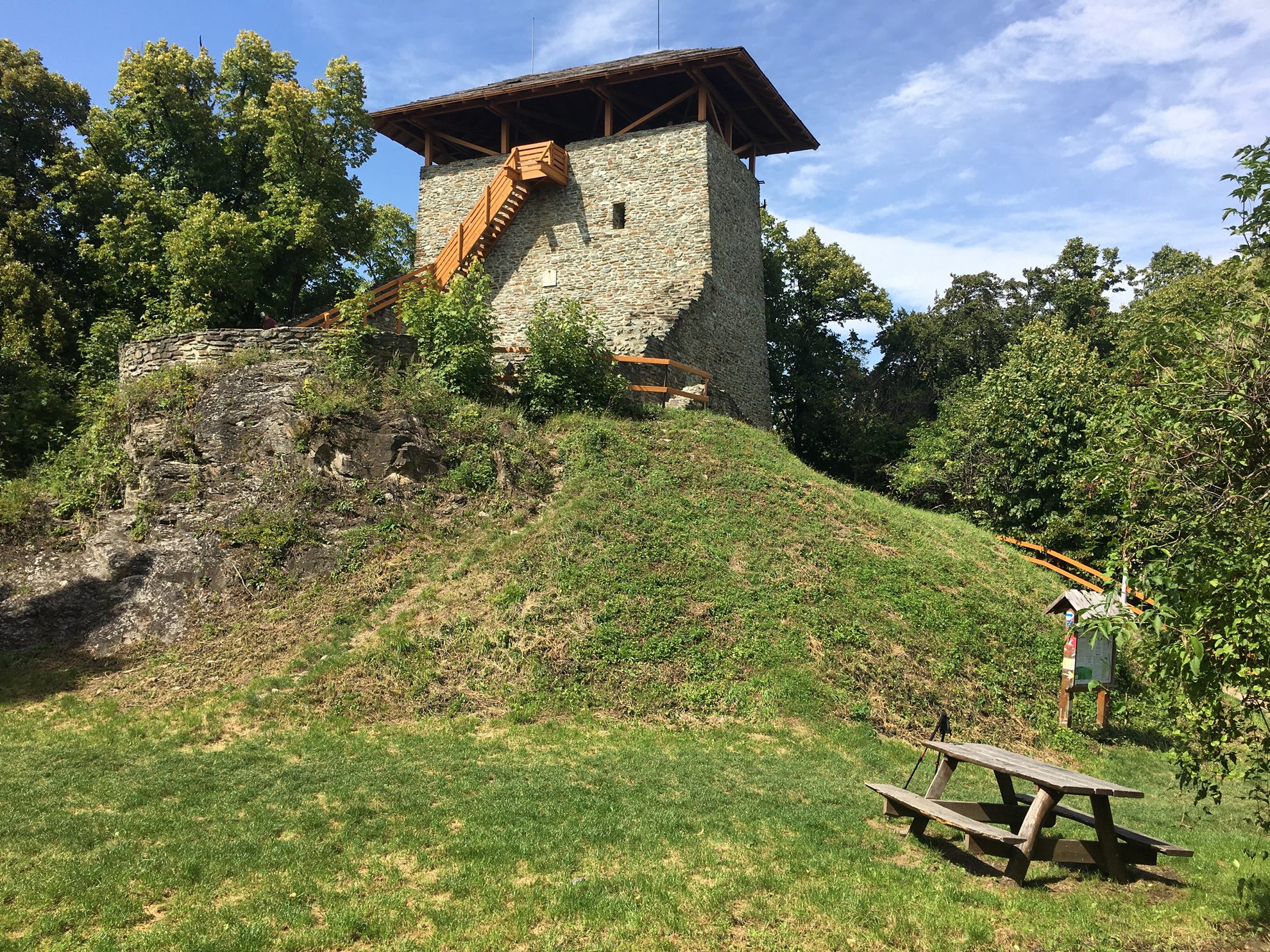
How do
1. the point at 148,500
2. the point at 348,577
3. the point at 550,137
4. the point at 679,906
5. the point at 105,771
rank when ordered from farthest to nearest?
1. the point at 550,137
2. the point at 148,500
3. the point at 348,577
4. the point at 105,771
5. the point at 679,906

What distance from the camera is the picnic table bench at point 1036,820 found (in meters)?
5.77

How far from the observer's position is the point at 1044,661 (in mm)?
12195

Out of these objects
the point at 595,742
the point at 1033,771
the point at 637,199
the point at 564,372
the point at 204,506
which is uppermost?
the point at 637,199

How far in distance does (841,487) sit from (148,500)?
39.5 ft

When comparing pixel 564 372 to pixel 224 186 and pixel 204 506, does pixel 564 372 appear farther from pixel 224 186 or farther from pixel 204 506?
pixel 224 186

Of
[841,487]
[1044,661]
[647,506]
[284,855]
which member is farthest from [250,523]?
[1044,661]

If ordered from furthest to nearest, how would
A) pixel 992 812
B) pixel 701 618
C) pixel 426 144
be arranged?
pixel 426 144
pixel 701 618
pixel 992 812

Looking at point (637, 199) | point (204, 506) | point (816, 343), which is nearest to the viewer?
point (204, 506)

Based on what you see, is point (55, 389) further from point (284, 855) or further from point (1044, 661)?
point (1044, 661)

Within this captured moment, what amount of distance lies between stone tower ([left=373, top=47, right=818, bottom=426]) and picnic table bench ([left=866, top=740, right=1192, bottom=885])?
11993 mm

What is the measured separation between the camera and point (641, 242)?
2033cm

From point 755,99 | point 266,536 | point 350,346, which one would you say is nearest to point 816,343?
point 755,99

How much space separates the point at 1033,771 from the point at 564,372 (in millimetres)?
11449

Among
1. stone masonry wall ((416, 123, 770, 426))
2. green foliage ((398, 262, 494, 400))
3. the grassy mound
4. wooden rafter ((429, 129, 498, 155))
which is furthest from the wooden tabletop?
wooden rafter ((429, 129, 498, 155))
